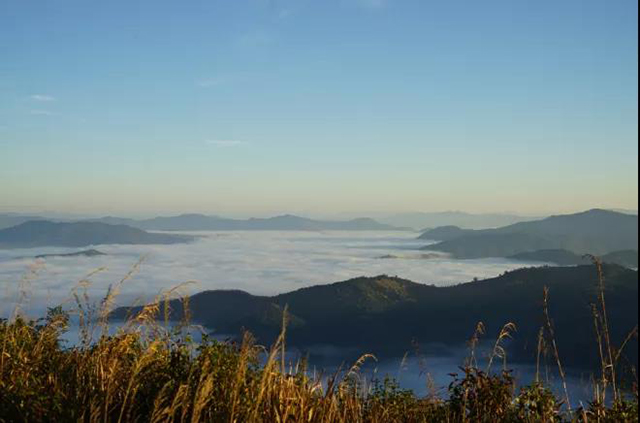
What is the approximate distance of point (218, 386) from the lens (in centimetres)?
503

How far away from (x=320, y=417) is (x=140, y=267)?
9.79 ft

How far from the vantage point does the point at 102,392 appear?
15.7 feet

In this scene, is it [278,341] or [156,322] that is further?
[156,322]

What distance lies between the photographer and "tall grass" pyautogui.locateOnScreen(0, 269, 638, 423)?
4758mm

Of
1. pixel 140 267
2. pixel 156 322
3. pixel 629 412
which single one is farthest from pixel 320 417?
pixel 629 412

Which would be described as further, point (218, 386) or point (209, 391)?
point (218, 386)

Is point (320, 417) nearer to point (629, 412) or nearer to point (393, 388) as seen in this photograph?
point (393, 388)

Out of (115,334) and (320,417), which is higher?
(115,334)

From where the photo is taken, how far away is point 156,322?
6.35 metres

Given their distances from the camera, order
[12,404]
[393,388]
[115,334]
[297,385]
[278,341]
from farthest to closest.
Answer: [393,388]
[115,334]
[297,385]
[278,341]
[12,404]

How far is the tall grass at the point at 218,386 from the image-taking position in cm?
476

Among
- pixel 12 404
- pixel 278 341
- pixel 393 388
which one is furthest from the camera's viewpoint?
pixel 393 388

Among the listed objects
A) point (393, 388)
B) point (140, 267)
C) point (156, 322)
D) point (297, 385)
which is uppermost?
point (140, 267)

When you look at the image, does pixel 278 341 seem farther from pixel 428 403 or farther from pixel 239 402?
pixel 428 403
